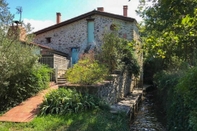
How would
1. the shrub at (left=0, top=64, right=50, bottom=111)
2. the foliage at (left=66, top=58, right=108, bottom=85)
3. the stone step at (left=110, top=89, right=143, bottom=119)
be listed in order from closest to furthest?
the stone step at (left=110, top=89, right=143, bottom=119) → the shrub at (left=0, top=64, right=50, bottom=111) → the foliage at (left=66, top=58, right=108, bottom=85)

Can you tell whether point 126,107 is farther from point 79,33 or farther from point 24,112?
point 79,33

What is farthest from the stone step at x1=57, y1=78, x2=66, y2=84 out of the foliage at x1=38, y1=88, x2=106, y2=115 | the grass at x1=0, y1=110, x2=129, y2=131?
the grass at x1=0, y1=110, x2=129, y2=131

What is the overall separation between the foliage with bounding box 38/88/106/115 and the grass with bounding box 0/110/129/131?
29 centimetres

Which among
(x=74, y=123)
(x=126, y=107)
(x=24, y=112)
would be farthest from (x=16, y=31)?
(x=126, y=107)

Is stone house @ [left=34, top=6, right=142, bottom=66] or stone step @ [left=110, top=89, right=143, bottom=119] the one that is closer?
stone step @ [left=110, top=89, right=143, bottom=119]

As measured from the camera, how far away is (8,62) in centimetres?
671

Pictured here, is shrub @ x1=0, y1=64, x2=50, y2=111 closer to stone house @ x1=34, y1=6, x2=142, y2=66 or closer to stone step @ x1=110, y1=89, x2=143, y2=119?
stone step @ x1=110, y1=89, x2=143, y2=119

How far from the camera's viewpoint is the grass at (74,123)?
5.66m

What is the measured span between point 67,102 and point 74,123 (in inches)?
47.4

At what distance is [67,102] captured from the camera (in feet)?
23.0

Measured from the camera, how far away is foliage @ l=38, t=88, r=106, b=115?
271 inches

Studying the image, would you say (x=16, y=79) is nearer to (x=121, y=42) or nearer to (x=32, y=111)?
(x=32, y=111)

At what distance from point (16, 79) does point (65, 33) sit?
12110mm

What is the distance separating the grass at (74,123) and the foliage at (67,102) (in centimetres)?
29
